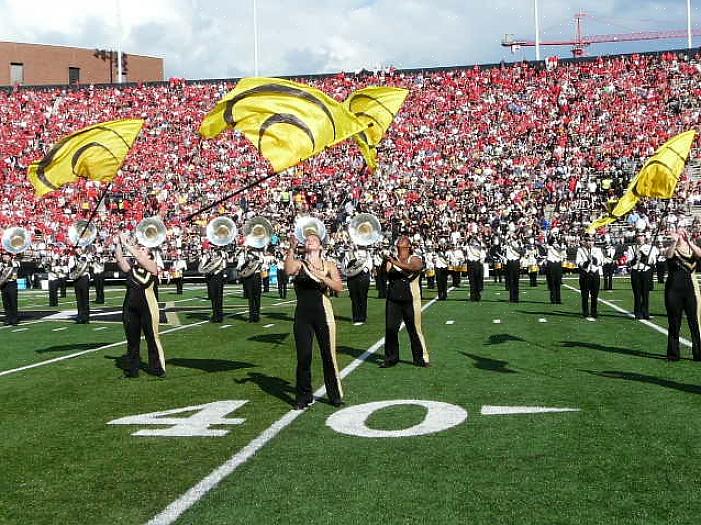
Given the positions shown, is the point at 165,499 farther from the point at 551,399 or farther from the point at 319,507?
the point at 551,399

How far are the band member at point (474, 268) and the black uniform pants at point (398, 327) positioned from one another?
11.5m

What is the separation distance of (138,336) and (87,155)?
4083mm

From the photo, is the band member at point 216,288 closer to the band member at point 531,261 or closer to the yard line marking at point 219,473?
the yard line marking at point 219,473

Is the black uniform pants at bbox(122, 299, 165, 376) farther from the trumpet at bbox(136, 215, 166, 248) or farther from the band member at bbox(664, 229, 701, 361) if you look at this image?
the band member at bbox(664, 229, 701, 361)

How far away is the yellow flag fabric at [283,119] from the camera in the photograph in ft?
32.7

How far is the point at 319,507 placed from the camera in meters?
4.73

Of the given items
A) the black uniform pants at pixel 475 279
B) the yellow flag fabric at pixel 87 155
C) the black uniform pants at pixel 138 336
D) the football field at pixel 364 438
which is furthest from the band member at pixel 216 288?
the black uniform pants at pixel 138 336

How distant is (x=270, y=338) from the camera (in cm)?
1368

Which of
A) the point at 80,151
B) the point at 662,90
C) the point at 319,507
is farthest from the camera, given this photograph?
the point at 662,90

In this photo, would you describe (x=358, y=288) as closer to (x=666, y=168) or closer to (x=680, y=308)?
(x=666, y=168)

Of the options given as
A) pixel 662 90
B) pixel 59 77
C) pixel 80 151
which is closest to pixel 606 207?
pixel 662 90

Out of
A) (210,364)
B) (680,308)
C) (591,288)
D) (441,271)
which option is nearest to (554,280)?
(441,271)

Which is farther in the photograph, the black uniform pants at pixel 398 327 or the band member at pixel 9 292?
the band member at pixel 9 292

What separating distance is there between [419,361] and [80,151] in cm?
600
